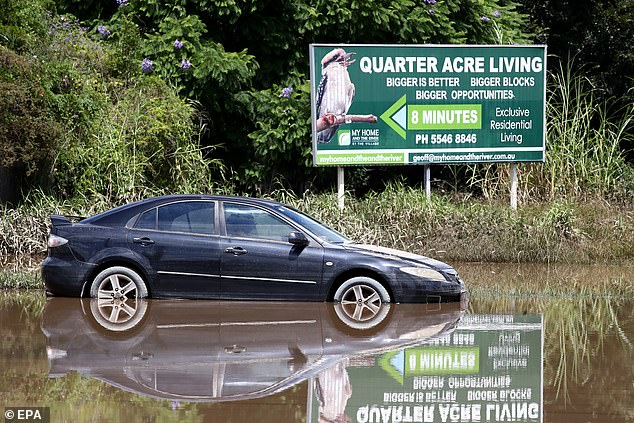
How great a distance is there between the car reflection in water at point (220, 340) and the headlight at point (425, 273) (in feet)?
1.12

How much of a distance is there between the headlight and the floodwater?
0.34m

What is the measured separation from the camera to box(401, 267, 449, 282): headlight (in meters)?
12.3

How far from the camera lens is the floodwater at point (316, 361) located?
7387 mm

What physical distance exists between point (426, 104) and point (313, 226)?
683 cm

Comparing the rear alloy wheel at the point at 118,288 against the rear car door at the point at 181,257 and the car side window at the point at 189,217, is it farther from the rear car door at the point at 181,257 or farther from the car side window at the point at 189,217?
the car side window at the point at 189,217

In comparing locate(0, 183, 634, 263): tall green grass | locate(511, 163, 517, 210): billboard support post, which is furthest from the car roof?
locate(511, 163, 517, 210): billboard support post

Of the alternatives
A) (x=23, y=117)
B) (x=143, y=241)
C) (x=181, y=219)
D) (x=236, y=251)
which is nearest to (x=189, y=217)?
(x=181, y=219)

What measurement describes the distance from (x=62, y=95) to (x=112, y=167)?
1491 millimetres

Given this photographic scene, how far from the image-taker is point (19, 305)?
41.0 feet

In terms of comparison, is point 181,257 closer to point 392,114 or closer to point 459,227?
point 459,227

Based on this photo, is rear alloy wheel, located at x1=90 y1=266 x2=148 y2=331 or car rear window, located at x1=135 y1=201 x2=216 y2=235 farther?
car rear window, located at x1=135 y1=201 x2=216 y2=235

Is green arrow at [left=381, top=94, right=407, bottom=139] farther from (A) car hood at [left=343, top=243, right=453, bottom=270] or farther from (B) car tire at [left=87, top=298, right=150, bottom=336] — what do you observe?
(B) car tire at [left=87, top=298, right=150, bottom=336]

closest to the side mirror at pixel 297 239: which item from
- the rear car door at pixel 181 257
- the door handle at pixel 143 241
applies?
the rear car door at pixel 181 257

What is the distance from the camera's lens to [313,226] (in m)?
12.8
